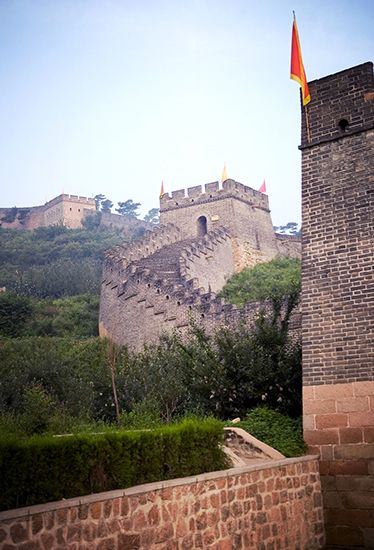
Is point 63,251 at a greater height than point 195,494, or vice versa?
point 63,251

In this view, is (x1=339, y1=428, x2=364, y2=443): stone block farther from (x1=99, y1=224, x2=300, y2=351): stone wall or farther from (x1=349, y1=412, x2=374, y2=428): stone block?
(x1=99, y1=224, x2=300, y2=351): stone wall

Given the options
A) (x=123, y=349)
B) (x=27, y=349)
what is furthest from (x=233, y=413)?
(x=123, y=349)

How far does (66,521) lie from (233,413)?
25.0ft

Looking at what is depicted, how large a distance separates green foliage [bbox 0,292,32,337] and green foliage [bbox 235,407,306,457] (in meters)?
23.4

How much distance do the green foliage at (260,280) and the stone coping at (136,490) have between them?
24.3 m

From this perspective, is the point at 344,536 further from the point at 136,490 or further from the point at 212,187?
the point at 212,187

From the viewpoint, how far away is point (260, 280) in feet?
126

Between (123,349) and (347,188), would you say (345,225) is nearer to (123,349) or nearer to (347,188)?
(347,188)

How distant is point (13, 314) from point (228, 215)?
628 inches

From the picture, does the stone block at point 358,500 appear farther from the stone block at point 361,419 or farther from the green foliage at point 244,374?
the green foliage at point 244,374

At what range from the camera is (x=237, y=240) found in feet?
144

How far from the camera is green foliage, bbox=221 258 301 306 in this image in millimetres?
35031

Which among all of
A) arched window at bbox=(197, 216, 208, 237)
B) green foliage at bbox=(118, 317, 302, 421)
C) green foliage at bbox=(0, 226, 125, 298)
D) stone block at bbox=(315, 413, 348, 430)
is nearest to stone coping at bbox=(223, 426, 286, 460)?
stone block at bbox=(315, 413, 348, 430)

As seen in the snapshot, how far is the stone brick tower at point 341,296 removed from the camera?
1037 centimetres
